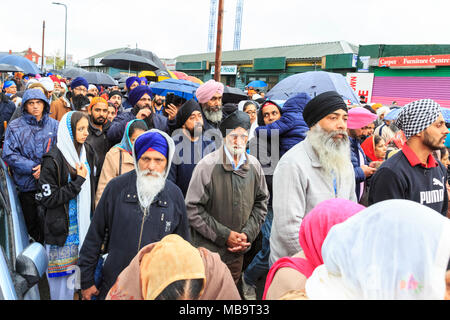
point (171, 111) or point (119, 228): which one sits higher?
point (171, 111)

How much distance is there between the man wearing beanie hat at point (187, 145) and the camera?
12.4ft

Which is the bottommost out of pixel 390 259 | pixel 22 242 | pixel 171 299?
pixel 22 242

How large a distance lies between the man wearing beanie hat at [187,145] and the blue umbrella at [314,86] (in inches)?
106

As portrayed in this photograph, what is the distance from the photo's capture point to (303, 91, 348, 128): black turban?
2.80 m

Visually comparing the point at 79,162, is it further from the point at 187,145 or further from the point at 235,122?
the point at 235,122

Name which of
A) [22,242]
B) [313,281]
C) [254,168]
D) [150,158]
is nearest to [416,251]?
[313,281]

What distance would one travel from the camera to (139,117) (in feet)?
16.4

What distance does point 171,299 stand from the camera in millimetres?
1528

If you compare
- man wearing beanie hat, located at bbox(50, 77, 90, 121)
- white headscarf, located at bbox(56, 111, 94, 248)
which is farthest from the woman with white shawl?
man wearing beanie hat, located at bbox(50, 77, 90, 121)

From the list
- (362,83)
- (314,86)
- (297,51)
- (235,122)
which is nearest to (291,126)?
(235,122)

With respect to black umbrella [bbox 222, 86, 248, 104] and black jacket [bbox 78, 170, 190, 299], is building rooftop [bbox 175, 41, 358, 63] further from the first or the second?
black jacket [bbox 78, 170, 190, 299]

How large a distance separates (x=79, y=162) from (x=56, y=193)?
0.38 metres

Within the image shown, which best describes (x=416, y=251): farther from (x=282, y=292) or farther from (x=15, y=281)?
(x=15, y=281)

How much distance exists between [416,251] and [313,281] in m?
0.42
